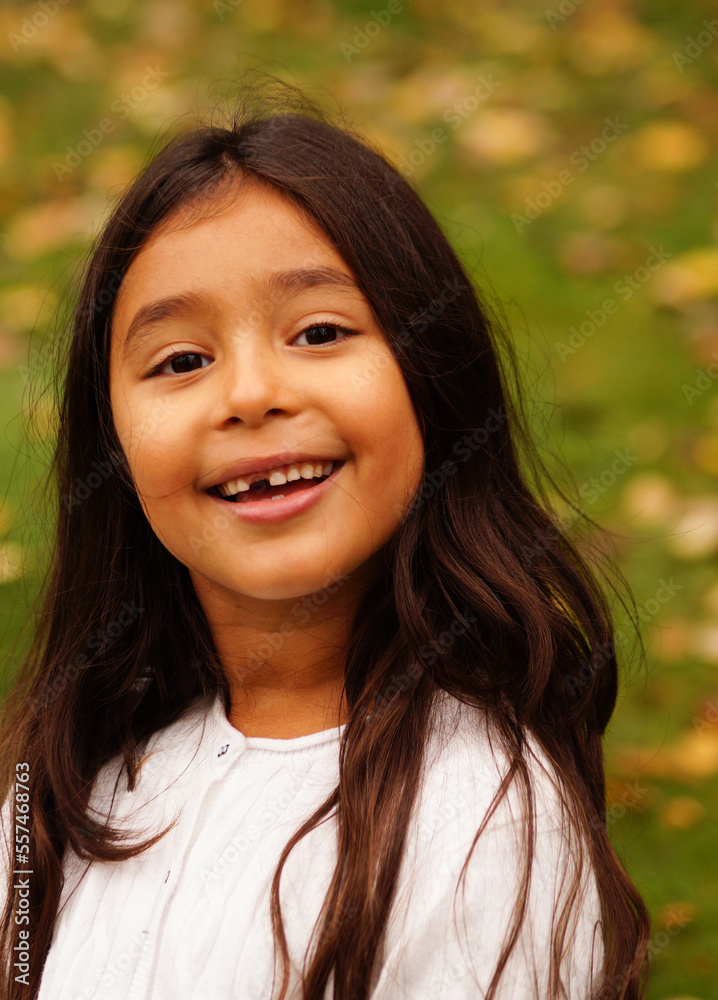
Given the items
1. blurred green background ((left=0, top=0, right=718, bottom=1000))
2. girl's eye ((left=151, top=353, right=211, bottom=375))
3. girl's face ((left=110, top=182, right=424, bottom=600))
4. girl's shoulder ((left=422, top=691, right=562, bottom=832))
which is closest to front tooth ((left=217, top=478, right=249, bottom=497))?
girl's face ((left=110, top=182, right=424, bottom=600))

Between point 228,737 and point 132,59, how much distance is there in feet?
9.62

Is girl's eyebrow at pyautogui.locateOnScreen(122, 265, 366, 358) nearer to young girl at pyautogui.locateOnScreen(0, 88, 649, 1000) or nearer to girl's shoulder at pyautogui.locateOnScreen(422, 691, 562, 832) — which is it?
young girl at pyautogui.locateOnScreen(0, 88, 649, 1000)

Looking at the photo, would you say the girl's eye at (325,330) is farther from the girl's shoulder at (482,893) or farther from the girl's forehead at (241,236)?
the girl's shoulder at (482,893)

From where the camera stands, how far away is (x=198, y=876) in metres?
1.38

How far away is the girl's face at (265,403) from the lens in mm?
1342

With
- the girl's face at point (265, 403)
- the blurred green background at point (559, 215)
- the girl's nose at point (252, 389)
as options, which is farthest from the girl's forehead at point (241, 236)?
the blurred green background at point (559, 215)

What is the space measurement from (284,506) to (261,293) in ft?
0.85

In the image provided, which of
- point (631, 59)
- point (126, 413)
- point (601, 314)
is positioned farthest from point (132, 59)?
point (126, 413)

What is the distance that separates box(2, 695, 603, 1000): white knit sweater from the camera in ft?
4.11

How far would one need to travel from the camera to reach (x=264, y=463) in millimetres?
1357

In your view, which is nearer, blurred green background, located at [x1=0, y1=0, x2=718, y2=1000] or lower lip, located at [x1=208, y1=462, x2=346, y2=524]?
lower lip, located at [x1=208, y1=462, x2=346, y2=524]

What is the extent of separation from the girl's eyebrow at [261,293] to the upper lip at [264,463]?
187 mm

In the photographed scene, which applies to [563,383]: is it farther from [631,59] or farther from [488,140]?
[631,59]

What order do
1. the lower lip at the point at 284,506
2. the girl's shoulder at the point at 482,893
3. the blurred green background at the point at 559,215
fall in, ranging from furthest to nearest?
the blurred green background at the point at 559,215 < the lower lip at the point at 284,506 < the girl's shoulder at the point at 482,893
